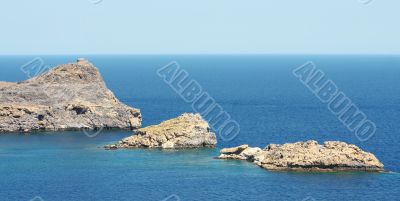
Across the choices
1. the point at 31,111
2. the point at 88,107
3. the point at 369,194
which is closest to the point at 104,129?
the point at 88,107

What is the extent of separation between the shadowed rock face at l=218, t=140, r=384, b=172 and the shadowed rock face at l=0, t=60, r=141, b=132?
44931 mm

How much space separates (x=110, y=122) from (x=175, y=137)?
2481 centimetres

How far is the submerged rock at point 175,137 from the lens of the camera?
114 meters

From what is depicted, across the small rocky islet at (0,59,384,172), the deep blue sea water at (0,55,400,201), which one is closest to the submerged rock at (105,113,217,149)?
the small rocky islet at (0,59,384,172)

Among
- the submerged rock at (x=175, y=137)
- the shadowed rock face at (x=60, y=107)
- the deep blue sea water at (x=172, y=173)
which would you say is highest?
the shadowed rock face at (x=60, y=107)

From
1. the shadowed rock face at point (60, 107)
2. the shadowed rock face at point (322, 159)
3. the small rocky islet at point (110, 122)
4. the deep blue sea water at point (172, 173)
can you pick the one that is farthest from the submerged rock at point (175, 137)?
the shadowed rock face at point (60, 107)

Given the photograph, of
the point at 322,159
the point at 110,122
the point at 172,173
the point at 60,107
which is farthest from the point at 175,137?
the point at 60,107

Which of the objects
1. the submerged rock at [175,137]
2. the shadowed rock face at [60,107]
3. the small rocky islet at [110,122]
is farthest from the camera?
the shadowed rock face at [60,107]

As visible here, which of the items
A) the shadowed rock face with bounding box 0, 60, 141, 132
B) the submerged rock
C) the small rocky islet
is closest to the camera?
the small rocky islet

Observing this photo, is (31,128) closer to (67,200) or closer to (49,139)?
(49,139)

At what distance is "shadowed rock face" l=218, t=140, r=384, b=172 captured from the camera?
A: 9500cm

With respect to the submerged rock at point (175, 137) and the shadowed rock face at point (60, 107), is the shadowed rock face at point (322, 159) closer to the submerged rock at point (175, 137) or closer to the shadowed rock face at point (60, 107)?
the submerged rock at point (175, 137)

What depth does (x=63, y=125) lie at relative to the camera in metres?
133

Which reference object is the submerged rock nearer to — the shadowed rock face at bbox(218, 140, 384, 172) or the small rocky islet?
the small rocky islet
